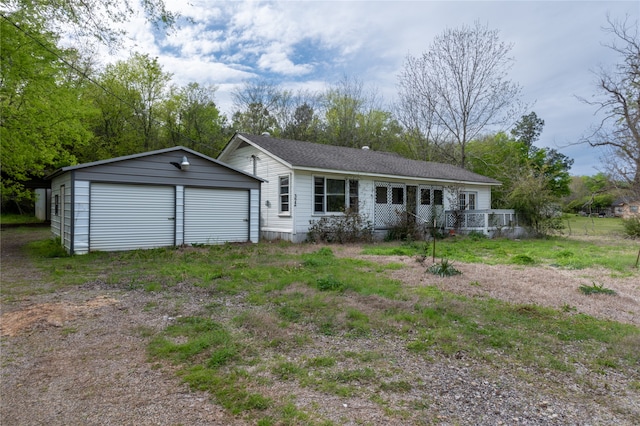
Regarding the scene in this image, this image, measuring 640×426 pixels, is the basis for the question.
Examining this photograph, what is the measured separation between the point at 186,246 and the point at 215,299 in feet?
20.2

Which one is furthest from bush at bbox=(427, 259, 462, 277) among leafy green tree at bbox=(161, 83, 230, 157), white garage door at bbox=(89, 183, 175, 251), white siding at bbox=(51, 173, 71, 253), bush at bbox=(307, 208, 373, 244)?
leafy green tree at bbox=(161, 83, 230, 157)

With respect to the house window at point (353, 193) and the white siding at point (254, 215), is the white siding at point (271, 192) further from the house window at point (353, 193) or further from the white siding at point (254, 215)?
the house window at point (353, 193)

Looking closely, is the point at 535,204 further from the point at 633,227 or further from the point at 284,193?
the point at 284,193

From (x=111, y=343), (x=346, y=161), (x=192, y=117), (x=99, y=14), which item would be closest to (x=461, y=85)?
(x=346, y=161)

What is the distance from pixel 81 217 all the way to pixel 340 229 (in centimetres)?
795

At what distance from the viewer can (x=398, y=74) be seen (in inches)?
985

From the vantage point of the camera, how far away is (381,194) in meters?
15.4

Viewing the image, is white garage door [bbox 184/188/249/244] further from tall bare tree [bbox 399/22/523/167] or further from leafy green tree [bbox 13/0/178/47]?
tall bare tree [bbox 399/22/523/167]

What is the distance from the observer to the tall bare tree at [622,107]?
16688mm

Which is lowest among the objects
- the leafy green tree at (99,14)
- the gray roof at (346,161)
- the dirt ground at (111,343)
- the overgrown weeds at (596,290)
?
the dirt ground at (111,343)

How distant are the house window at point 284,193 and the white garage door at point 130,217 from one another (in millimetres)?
3877

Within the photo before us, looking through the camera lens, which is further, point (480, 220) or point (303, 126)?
point (303, 126)

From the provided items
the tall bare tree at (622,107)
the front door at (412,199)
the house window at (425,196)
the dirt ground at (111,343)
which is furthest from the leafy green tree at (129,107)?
the tall bare tree at (622,107)

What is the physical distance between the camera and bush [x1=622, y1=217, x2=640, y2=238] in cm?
1677
